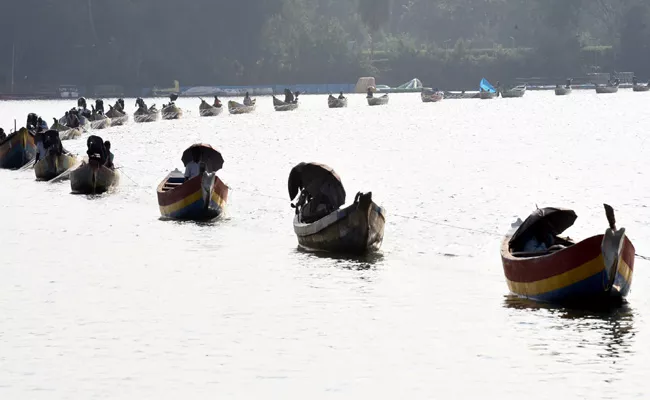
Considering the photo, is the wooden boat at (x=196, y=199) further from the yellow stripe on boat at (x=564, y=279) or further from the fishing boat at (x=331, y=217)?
the yellow stripe on boat at (x=564, y=279)

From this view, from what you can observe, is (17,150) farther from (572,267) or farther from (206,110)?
(206,110)

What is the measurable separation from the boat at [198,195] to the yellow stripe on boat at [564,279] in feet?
53.6

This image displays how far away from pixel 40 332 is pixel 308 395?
7.18 meters

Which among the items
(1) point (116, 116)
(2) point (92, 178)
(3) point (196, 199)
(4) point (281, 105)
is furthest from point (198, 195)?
(4) point (281, 105)

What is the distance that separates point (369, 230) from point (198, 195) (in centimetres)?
964

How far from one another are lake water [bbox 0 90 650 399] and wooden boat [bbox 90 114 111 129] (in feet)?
134

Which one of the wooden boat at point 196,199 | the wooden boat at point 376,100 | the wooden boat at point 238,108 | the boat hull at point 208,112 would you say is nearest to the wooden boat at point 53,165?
the wooden boat at point 196,199

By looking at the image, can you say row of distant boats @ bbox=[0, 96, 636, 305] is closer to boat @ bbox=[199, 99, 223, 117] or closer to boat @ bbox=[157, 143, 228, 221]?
boat @ bbox=[157, 143, 228, 221]

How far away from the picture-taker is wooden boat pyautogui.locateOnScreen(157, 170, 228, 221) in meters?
43.7

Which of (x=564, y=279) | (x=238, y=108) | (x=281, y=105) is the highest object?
(x=564, y=279)

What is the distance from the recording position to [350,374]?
2406 centimetres

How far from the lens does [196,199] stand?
145 ft

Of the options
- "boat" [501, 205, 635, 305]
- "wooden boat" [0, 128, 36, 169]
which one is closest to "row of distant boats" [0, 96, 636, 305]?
"boat" [501, 205, 635, 305]

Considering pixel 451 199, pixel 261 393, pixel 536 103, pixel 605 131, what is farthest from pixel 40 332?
pixel 536 103
